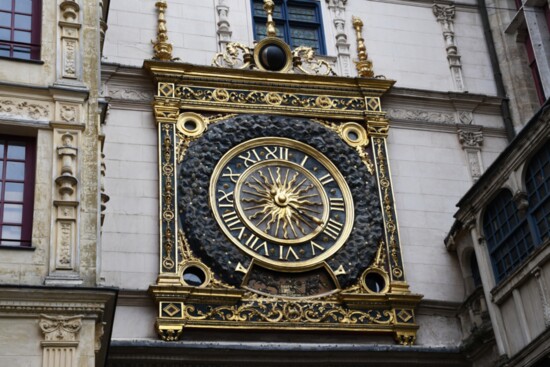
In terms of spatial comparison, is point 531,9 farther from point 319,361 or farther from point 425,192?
point 319,361

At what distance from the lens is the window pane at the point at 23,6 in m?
13.4

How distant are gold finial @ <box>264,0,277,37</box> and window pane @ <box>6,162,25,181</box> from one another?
6.96m

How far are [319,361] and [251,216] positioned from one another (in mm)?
2642

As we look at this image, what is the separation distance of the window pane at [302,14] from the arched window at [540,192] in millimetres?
6392

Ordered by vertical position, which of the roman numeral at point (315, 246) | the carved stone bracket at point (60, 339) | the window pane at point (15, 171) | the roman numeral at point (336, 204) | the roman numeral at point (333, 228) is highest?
the roman numeral at point (336, 204)

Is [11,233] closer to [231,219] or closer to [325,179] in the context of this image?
[231,219]

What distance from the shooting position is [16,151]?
41.1 ft

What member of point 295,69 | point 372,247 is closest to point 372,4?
point 295,69

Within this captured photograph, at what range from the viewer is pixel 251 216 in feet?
54.3

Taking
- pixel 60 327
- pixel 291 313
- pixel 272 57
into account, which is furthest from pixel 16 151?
pixel 272 57

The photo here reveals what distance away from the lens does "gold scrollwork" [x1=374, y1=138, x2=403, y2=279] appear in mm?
16719

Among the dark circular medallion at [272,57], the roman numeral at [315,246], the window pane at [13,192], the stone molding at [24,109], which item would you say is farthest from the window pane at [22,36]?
the roman numeral at [315,246]

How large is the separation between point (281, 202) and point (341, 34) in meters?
3.93

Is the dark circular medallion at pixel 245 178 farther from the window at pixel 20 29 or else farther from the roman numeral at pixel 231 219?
the window at pixel 20 29
